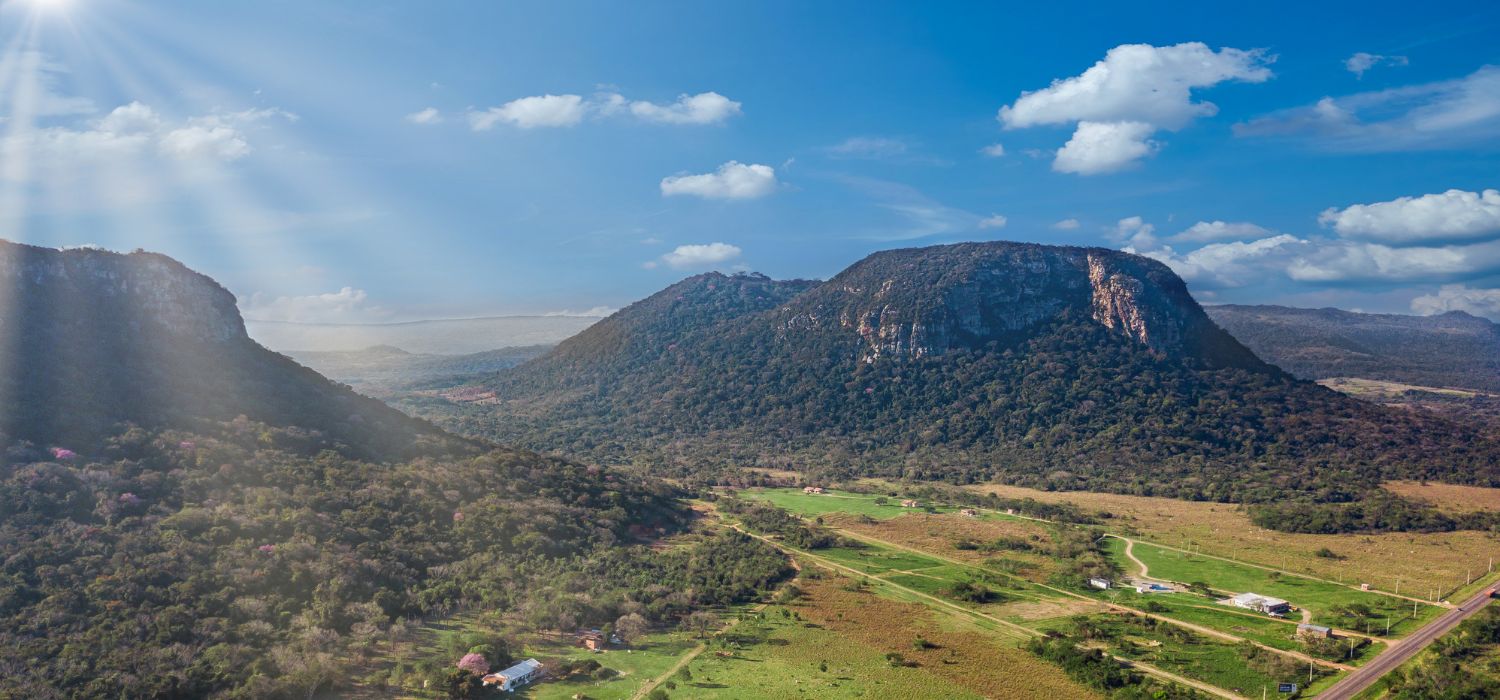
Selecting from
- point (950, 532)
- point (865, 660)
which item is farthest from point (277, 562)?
point (950, 532)

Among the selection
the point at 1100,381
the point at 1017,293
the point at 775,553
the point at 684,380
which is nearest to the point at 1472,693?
the point at 775,553

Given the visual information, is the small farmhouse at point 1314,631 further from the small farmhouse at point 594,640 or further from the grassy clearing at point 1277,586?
the small farmhouse at point 594,640

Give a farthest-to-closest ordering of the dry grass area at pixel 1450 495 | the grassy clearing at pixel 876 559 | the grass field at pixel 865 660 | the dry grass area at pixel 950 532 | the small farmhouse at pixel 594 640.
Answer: the dry grass area at pixel 1450 495 → the dry grass area at pixel 950 532 → the grassy clearing at pixel 876 559 → the small farmhouse at pixel 594 640 → the grass field at pixel 865 660

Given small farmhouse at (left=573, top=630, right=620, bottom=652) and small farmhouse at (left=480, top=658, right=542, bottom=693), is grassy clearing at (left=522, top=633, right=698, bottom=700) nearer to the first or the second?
small farmhouse at (left=573, top=630, right=620, bottom=652)

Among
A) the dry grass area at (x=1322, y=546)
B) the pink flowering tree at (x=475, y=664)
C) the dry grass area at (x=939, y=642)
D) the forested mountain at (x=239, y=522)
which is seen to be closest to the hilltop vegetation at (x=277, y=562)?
the forested mountain at (x=239, y=522)

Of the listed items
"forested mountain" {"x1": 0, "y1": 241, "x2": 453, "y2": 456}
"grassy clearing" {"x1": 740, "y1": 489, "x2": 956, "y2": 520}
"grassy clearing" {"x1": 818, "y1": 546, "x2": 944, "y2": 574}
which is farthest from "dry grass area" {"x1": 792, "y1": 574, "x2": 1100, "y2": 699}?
"forested mountain" {"x1": 0, "y1": 241, "x2": 453, "y2": 456}

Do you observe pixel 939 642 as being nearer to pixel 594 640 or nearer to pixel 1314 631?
pixel 594 640

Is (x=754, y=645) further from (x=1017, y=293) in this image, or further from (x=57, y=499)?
(x=1017, y=293)
